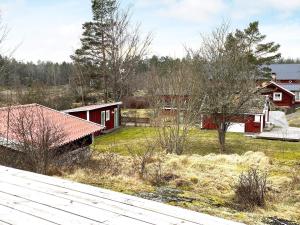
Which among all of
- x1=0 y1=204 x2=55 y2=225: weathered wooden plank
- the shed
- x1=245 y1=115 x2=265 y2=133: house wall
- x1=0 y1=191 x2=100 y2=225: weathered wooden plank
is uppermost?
the shed

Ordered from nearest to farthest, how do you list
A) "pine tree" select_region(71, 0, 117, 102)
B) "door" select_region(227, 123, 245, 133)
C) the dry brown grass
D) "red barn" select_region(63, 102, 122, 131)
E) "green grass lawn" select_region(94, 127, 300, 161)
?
the dry brown grass → "green grass lawn" select_region(94, 127, 300, 161) → "red barn" select_region(63, 102, 122, 131) → "door" select_region(227, 123, 245, 133) → "pine tree" select_region(71, 0, 117, 102)

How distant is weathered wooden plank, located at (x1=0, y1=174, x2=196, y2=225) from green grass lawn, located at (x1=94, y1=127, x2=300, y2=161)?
13908mm

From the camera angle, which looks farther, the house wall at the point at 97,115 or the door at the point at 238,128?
the door at the point at 238,128

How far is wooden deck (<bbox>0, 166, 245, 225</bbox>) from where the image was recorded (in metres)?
A: 2.30

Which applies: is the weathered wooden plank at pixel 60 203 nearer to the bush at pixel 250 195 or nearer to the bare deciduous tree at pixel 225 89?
the bush at pixel 250 195

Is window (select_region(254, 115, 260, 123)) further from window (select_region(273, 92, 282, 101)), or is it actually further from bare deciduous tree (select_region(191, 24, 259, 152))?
window (select_region(273, 92, 282, 101))

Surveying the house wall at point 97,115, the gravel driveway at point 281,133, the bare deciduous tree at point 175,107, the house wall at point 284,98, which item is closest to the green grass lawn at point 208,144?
the gravel driveway at point 281,133

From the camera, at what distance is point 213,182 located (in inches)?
328

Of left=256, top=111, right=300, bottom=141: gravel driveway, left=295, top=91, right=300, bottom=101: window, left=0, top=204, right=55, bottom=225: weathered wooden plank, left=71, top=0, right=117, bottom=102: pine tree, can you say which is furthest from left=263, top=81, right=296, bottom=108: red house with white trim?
left=0, top=204, right=55, bottom=225: weathered wooden plank

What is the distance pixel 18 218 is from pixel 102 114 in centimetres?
2556

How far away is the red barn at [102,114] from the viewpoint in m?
25.4

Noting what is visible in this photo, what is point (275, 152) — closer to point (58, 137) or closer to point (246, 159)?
point (246, 159)

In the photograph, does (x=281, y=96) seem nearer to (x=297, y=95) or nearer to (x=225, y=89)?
(x=297, y=95)

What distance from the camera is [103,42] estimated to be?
33.2 m
